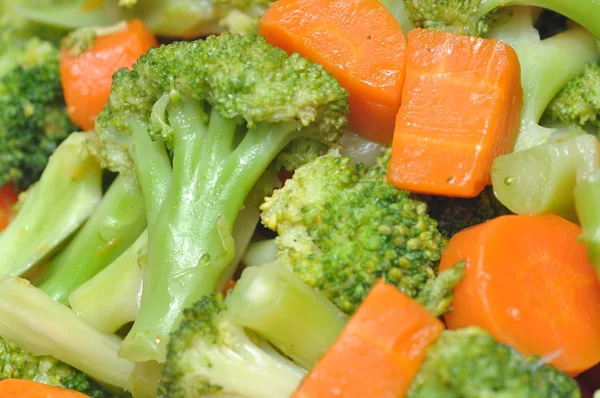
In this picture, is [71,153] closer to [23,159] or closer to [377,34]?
[23,159]

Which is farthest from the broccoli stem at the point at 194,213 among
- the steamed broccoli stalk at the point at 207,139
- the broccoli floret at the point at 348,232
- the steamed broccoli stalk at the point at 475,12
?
the steamed broccoli stalk at the point at 475,12

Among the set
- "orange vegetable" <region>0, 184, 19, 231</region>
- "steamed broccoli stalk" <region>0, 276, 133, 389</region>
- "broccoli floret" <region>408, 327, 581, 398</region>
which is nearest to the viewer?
"broccoli floret" <region>408, 327, 581, 398</region>

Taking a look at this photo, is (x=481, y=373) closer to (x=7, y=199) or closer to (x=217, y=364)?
(x=217, y=364)

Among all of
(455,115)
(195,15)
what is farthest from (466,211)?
(195,15)

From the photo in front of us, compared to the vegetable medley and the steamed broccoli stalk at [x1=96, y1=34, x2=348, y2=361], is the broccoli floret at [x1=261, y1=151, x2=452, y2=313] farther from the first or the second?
the steamed broccoli stalk at [x1=96, y1=34, x2=348, y2=361]

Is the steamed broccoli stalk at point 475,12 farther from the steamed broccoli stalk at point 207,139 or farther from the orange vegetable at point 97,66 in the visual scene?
the orange vegetable at point 97,66

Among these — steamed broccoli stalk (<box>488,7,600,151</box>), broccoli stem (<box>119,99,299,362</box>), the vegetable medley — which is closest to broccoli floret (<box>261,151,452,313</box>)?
the vegetable medley

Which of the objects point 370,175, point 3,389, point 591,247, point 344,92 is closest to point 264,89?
point 344,92
